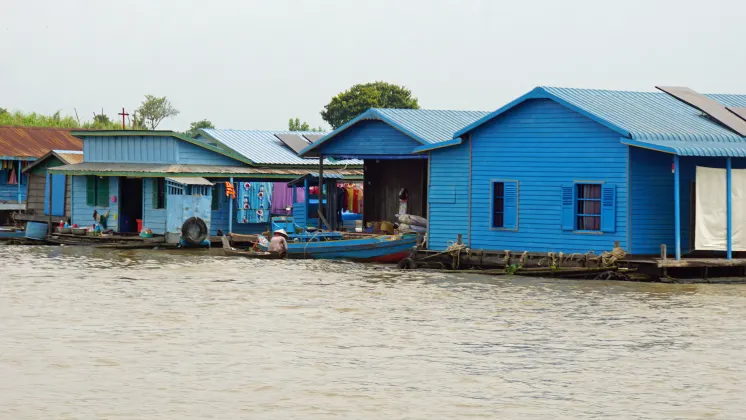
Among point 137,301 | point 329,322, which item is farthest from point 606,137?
point 137,301

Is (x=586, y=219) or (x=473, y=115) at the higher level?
(x=473, y=115)

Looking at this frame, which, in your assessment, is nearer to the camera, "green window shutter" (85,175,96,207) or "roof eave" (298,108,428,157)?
"roof eave" (298,108,428,157)

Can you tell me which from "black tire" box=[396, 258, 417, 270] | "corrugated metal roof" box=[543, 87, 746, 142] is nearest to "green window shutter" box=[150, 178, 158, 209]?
"black tire" box=[396, 258, 417, 270]

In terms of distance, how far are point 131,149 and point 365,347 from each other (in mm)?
20863

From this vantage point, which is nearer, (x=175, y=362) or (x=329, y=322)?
(x=175, y=362)

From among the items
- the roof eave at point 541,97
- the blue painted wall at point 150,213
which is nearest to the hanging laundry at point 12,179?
the blue painted wall at point 150,213

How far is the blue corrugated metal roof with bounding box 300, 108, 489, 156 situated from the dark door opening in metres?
6.57

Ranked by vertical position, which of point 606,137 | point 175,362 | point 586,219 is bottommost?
point 175,362

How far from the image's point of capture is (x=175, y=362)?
50.9ft

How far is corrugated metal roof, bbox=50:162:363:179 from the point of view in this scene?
34.2 metres

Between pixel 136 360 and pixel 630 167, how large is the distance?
1211 cm

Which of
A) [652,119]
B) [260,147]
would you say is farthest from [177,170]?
[652,119]

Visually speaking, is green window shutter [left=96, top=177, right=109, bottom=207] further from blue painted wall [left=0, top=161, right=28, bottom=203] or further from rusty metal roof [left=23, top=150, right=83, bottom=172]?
Result: blue painted wall [left=0, top=161, right=28, bottom=203]

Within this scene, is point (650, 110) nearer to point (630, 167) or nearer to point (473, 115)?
point (630, 167)
